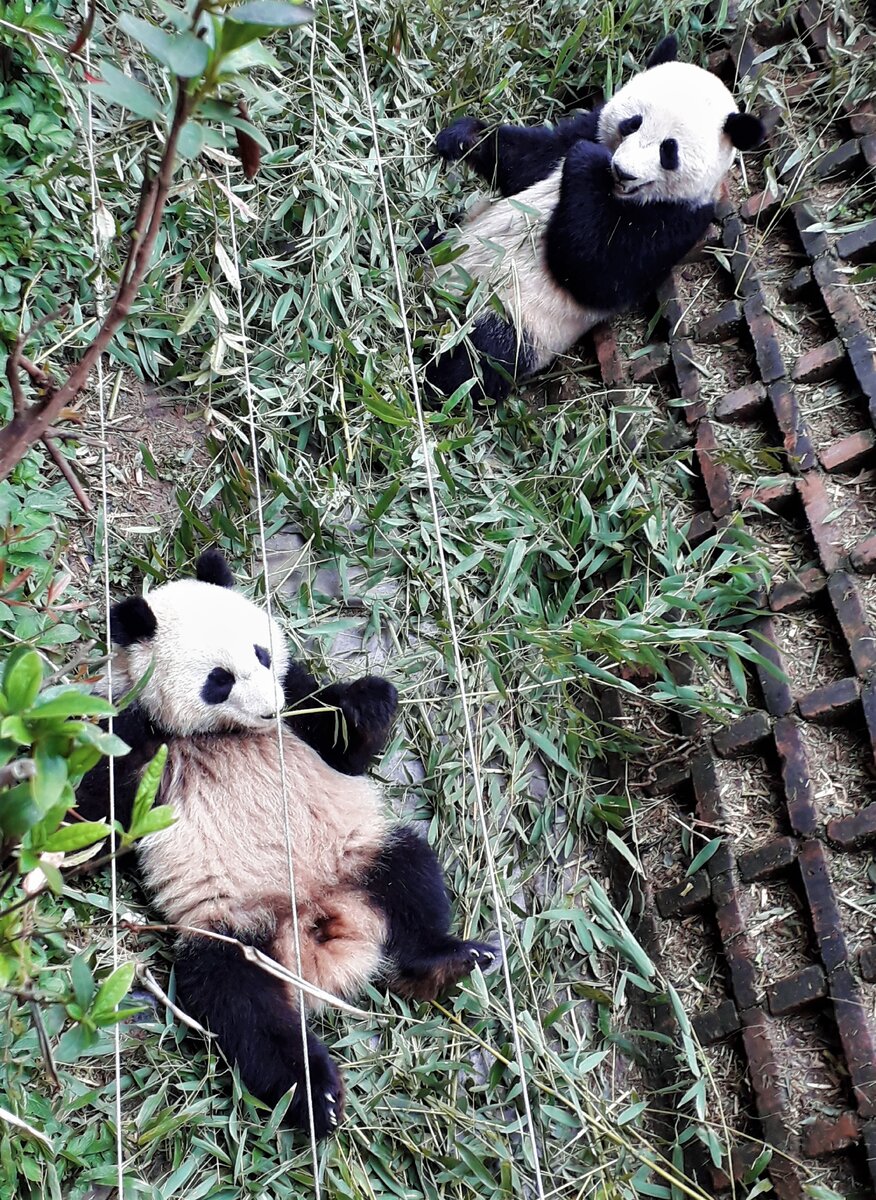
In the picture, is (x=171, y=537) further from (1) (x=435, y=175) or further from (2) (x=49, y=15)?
(1) (x=435, y=175)

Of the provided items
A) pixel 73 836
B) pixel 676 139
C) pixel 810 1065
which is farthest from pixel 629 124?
pixel 73 836

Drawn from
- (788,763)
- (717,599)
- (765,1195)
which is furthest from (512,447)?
(765,1195)

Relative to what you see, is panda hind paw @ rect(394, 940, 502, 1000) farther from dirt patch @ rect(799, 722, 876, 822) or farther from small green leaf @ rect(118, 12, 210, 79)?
small green leaf @ rect(118, 12, 210, 79)

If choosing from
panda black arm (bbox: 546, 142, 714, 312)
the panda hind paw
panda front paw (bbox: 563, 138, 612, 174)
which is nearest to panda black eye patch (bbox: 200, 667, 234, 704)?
the panda hind paw

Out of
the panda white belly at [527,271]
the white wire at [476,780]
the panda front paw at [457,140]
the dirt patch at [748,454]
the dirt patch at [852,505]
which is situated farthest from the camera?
the panda front paw at [457,140]

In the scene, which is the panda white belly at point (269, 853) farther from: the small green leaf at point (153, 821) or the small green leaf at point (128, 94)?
the small green leaf at point (128, 94)

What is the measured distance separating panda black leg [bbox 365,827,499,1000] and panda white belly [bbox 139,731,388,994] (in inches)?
1.5

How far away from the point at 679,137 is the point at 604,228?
33 centimetres

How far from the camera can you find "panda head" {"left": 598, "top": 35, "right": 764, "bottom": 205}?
2.97 m

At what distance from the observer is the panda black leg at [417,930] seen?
2236 millimetres

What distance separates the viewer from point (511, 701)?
2613mm

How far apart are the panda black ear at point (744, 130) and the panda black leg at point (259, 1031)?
260cm

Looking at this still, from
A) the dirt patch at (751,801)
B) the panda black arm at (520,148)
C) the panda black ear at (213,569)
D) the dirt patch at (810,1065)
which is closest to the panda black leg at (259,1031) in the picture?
the panda black ear at (213,569)

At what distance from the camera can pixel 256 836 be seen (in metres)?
2.24
